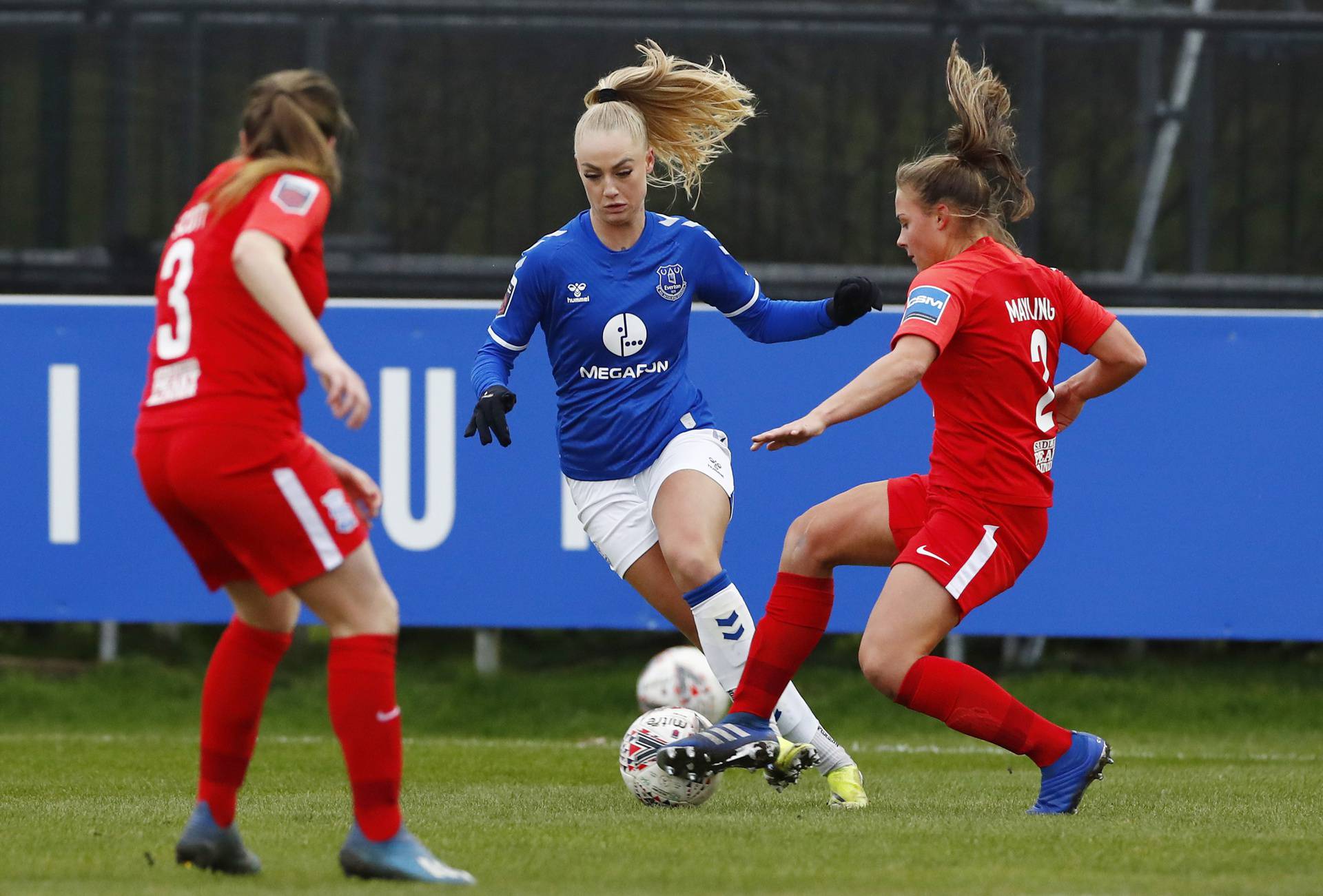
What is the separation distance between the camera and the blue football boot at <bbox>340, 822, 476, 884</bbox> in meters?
3.80

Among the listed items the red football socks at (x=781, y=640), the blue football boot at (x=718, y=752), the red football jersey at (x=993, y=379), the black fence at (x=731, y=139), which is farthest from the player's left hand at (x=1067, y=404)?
the black fence at (x=731, y=139)

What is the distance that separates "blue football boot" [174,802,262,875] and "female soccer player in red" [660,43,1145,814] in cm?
153

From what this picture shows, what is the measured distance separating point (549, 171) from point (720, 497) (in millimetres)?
3781

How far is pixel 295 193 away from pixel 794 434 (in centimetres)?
139

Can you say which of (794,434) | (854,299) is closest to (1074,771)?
(794,434)

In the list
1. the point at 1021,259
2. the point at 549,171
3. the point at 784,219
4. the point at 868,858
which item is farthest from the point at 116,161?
the point at 868,858

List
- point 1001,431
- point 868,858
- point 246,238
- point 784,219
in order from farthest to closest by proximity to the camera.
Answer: point 784,219 → point 1001,431 → point 868,858 → point 246,238

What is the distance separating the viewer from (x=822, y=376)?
8.12 metres

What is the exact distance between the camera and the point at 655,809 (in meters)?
5.41

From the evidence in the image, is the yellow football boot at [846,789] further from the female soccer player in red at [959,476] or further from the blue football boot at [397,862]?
the blue football boot at [397,862]

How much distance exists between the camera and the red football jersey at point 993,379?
5.04m

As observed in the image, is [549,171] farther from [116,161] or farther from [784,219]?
[116,161]

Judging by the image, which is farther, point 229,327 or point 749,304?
point 749,304

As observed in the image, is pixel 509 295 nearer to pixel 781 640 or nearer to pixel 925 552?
pixel 781 640
